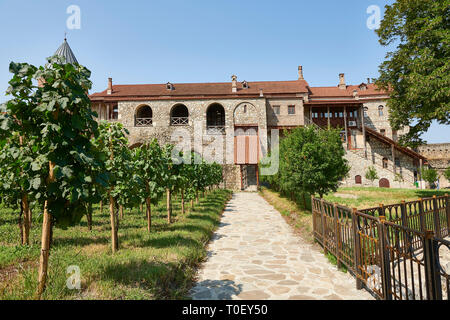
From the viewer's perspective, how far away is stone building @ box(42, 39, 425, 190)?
92.9ft

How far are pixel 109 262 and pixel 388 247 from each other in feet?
14.6

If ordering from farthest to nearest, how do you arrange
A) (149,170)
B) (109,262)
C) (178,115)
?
(178,115) → (149,170) → (109,262)

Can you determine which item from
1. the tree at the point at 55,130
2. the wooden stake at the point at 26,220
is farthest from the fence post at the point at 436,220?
the wooden stake at the point at 26,220

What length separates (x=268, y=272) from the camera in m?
4.70

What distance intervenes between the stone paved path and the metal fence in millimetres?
355

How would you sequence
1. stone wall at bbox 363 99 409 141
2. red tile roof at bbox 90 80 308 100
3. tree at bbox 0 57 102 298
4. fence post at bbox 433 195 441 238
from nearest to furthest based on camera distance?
tree at bbox 0 57 102 298
fence post at bbox 433 195 441 238
red tile roof at bbox 90 80 308 100
stone wall at bbox 363 99 409 141

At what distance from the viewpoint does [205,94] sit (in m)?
29.7

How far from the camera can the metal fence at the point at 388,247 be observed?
2.39 metres

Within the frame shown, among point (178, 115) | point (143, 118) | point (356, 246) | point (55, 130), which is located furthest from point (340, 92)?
point (55, 130)

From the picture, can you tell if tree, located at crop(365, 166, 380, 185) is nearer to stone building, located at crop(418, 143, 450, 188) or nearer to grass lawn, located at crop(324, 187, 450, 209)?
grass lawn, located at crop(324, 187, 450, 209)

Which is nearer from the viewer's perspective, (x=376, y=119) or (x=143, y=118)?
(x=143, y=118)

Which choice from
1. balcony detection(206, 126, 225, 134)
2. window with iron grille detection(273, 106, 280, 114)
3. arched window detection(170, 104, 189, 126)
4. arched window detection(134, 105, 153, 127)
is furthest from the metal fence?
arched window detection(134, 105, 153, 127)

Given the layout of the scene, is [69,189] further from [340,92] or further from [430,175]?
[340,92]

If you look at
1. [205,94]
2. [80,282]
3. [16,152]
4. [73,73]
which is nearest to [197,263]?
[80,282]
